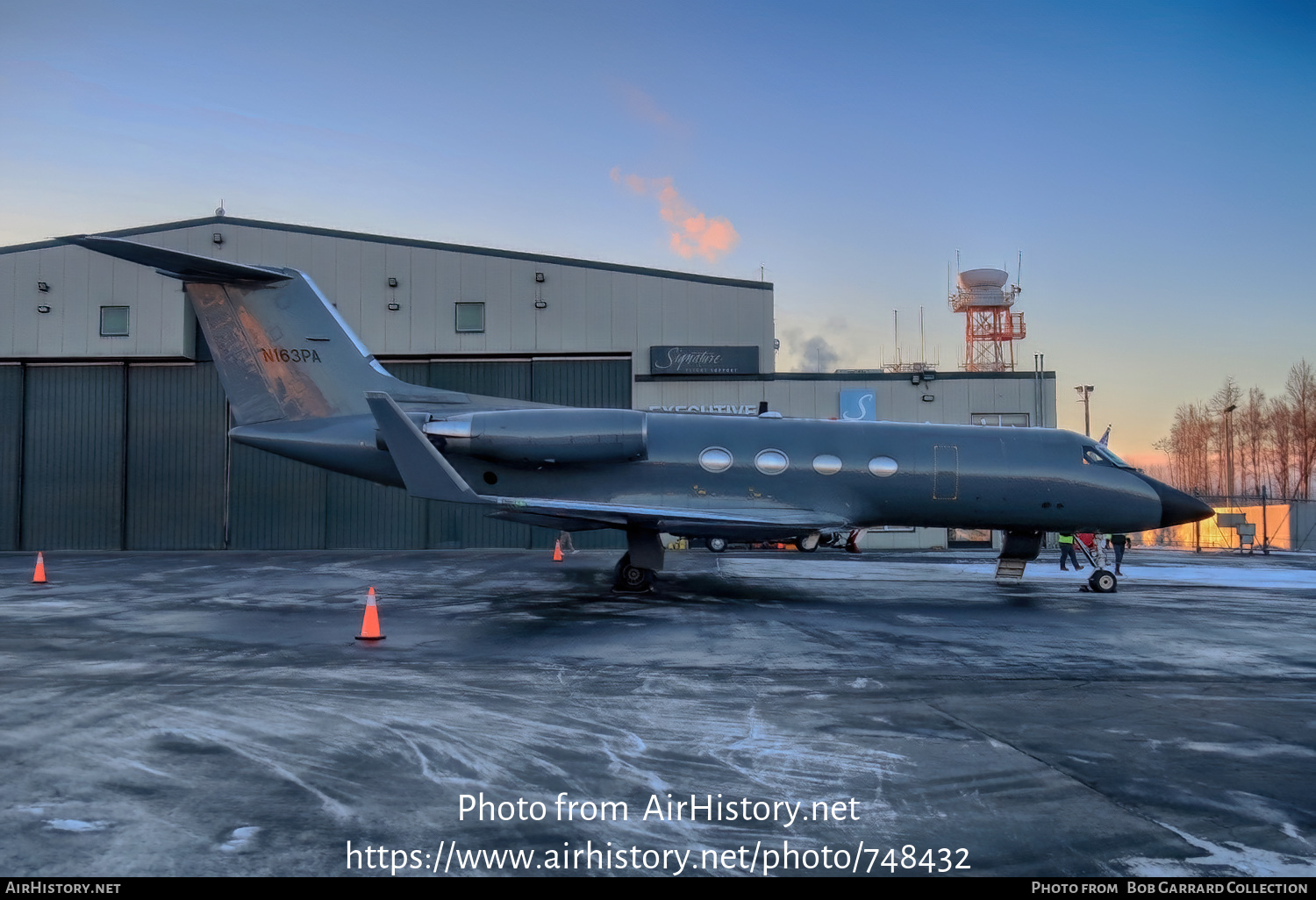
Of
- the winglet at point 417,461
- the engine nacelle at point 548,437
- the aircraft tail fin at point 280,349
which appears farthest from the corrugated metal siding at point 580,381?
the winglet at point 417,461

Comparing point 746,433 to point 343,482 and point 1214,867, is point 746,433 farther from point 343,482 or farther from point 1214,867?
point 343,482

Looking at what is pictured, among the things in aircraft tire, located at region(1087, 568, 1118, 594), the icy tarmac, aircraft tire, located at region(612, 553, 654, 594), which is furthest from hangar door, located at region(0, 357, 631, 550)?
aircraft tire, located at region(1087, 568, 1118, 594)

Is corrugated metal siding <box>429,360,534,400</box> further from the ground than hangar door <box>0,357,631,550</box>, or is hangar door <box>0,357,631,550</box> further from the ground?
corrugated metal siding <box>429,360,534,400</box>

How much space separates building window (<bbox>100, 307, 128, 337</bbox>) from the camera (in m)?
26.4

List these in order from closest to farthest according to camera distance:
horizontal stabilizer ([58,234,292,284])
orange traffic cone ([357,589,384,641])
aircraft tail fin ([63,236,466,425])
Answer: orange traffic cone ([357,589,384,641])
horizontal stabilizer ([58,234,292,284])
aircraft tail fin ([63,236,466,425])

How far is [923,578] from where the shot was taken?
57.1ft

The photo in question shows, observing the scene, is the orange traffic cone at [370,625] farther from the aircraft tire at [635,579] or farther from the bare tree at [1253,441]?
the bare tree at [1253,441]

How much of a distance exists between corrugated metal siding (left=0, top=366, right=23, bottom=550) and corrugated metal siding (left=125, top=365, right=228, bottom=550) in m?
3.62

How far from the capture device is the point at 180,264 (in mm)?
13289

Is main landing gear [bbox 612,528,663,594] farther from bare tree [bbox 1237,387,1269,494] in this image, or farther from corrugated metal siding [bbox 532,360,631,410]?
bare tree [bbox 1237,387,1269,494]

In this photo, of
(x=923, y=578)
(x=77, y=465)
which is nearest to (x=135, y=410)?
(x=77, y=465)

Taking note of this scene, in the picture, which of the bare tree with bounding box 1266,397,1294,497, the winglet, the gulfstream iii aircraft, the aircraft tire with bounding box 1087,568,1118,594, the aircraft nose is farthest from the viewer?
the bare tree with bounding box 1266,397,1294,497

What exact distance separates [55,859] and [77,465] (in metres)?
28.7

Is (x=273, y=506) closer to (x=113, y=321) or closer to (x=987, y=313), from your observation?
(x=113, y=321)
